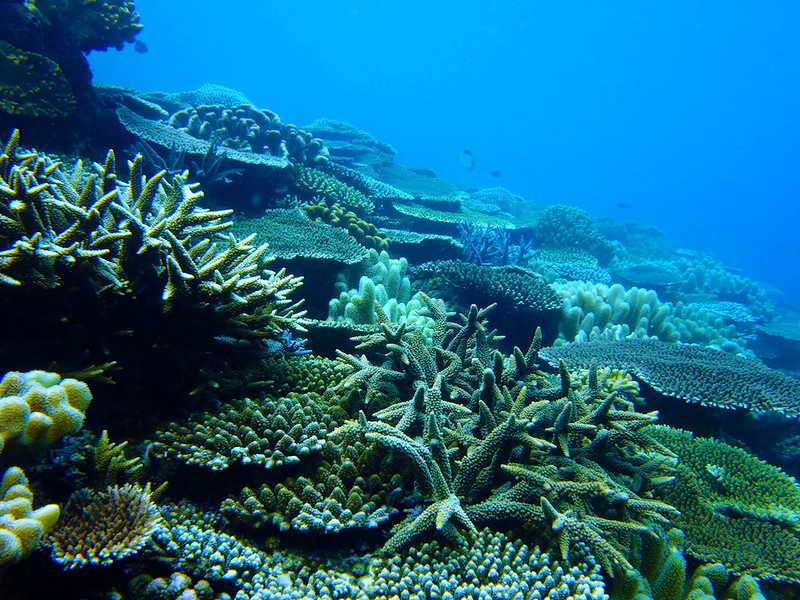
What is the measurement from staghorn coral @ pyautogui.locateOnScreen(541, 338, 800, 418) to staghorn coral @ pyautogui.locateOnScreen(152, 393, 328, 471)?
244cm

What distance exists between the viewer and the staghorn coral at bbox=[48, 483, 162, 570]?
1562mm

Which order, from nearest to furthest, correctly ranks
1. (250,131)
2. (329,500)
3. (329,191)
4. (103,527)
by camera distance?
(103,527) < (329,500) < (329,191) < (250,131)

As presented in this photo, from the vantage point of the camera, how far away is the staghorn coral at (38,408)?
1662 mm

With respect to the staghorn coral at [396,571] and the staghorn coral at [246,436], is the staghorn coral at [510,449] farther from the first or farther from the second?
the staghorn coral at [246,436]

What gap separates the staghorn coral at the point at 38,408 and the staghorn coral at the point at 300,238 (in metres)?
2.66

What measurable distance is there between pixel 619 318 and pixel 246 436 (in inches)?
235

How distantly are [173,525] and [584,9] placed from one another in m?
163

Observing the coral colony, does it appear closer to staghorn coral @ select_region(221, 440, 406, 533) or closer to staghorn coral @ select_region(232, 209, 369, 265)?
staghorn coral @ select_region(221, 440, 406, 533)

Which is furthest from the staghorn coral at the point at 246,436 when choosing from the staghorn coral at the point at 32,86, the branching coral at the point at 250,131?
the branching coral at the point at 250,131

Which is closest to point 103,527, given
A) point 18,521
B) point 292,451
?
point 18,521

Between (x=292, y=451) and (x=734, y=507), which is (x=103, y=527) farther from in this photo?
(x=734, y=507)

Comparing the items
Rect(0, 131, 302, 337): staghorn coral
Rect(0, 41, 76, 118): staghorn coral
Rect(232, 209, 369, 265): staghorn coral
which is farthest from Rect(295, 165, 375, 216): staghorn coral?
Rect(0, 131, 302, 337): staghorn coral

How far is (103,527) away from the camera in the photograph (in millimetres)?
1665

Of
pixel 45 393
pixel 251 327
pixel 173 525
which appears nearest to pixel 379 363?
pixel 251 327
